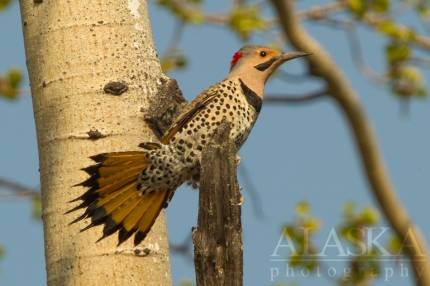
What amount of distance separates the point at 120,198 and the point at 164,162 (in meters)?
0.24

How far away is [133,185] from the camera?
4.25 metres

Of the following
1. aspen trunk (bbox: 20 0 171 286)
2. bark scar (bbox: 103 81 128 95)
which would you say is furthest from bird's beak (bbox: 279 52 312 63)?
bark scar (bbox: 103 81 128 95)

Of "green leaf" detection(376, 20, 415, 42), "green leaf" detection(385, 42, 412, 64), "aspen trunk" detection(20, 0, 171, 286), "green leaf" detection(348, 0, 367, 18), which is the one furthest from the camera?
"green leaf" detection(348, 0, 367, 18)

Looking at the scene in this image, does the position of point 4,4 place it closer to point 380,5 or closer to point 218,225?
point 380,5

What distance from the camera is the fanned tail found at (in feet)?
12.3

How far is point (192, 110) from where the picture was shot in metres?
4.39

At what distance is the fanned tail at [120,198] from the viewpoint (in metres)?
3.75

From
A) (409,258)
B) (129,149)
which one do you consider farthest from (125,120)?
(409,258)

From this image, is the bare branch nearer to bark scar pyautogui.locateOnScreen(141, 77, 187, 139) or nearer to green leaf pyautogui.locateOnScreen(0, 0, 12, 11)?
bark scar pyautogui.locateOnScreen(141, 77, 187, 139)

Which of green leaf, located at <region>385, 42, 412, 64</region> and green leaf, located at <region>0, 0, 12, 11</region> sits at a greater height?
green leaf, located at <region>0, 0, 12, 11</region>

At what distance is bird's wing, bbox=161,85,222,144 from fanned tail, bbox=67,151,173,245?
7.0 inches

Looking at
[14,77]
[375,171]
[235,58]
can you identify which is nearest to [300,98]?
[375,171]

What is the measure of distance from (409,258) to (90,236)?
126cm

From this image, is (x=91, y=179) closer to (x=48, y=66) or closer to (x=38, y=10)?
(x=48, y=66)
